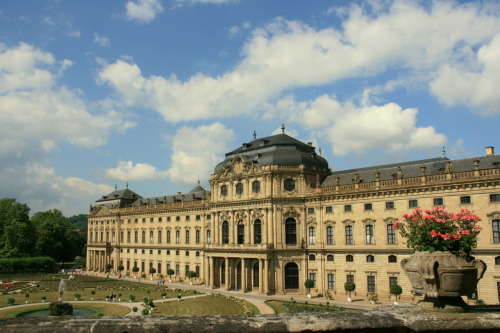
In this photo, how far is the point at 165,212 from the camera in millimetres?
82312

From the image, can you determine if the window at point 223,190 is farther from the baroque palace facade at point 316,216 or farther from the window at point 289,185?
the window at point 289,185

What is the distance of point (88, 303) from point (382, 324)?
169 feet

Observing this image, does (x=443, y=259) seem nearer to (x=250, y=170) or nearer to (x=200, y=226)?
(x=250, y=170)

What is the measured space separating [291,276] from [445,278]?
4856cm

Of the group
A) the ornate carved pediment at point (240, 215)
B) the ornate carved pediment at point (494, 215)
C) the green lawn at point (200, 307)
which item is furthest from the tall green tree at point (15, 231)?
the ornate carved pediment at point (494, 215)

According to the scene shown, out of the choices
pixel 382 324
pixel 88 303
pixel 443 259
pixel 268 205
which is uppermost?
pixel 268 205

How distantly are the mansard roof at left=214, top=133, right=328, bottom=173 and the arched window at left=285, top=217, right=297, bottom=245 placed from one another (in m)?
8.07

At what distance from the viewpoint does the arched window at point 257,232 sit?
2345 inches

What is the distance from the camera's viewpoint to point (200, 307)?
47.4 meters

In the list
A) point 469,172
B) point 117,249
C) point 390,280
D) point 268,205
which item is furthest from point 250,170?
point 117,249

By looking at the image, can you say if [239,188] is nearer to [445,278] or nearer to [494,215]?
[494,215]

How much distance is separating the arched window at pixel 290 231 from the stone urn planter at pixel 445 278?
47.6m

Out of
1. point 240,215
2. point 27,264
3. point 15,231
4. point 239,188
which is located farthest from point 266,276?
point 15,231

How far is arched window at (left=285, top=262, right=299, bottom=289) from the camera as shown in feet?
187
